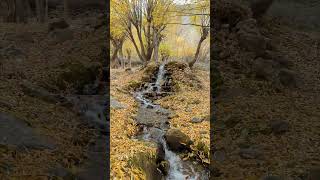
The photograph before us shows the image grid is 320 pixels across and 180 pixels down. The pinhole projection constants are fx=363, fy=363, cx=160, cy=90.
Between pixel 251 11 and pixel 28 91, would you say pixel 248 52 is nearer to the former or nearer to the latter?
pixel 251 11

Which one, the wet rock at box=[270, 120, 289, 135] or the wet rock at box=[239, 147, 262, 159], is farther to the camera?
the wet rock at box=[270, 120, 289, 135]

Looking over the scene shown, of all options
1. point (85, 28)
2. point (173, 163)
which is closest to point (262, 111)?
point (173, 163)

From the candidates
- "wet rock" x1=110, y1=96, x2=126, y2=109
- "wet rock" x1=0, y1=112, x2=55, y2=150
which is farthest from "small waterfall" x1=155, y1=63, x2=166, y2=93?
"wet rock" x1=0, y1=112, x2=55, y2=150

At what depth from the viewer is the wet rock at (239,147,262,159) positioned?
8.43m

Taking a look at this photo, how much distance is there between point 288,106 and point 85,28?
314 inches

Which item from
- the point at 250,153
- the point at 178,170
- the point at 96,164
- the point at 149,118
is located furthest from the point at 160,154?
the point at 149,118

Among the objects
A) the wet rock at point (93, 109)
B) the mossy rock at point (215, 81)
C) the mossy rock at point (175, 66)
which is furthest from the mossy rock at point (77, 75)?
the mossy rock at point (175, 66)

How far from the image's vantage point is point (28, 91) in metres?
9.74

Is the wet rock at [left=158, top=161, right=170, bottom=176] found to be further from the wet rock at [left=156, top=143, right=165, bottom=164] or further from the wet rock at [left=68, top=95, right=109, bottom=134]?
the wet rock at [left=68, top=95, right=109, bottom=134]

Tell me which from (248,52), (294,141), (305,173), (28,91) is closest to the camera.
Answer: (305,173)

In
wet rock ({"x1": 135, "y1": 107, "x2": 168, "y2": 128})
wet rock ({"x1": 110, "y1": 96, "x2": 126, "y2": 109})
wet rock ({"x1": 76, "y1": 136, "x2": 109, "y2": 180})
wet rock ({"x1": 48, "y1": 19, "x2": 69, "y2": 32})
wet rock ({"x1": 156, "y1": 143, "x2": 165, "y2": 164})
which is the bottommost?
wet rock ({"x1": 156, "y1": 143, "x2": 165, "y2": 164})

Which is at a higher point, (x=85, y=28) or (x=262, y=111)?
(x=85, y=28)

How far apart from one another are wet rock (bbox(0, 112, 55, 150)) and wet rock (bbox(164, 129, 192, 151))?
3.42m

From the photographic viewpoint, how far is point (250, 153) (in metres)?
8.55
